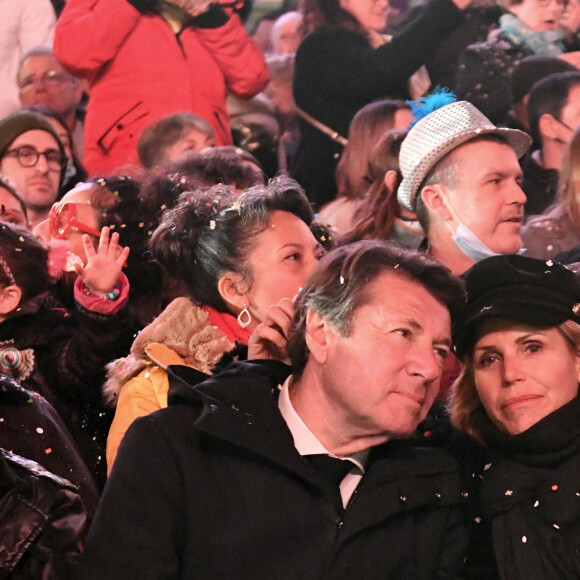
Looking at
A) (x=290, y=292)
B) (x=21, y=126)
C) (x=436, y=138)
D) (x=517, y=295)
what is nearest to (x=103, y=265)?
(x=290, y=292)

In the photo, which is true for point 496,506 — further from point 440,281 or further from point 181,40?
point 181,40

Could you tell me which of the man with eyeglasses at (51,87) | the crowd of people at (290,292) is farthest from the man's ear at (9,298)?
the man with eyeglasses at (51,87)

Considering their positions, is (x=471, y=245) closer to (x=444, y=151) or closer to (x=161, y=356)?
(x=444, y=151)

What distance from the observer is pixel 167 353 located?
8.83 ft

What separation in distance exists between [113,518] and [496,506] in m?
0.83

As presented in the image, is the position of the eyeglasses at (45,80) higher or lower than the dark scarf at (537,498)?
lower

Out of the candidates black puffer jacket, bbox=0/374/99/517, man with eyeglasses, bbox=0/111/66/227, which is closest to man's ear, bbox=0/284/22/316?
black puffer jacket, bbox=0/374/99/517

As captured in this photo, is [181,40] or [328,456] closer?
[328,456]

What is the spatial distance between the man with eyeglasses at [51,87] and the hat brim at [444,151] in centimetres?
173

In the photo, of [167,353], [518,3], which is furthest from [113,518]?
[518,3]

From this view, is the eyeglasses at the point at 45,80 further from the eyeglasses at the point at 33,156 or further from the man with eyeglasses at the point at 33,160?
the eyeglasses at the point at 33,156

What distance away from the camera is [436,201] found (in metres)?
3.22

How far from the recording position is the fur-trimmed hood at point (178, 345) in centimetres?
270

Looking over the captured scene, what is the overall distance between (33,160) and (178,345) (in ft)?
6.07
